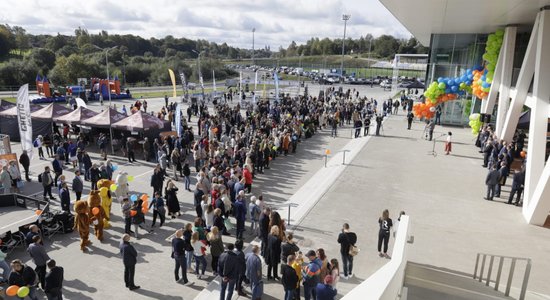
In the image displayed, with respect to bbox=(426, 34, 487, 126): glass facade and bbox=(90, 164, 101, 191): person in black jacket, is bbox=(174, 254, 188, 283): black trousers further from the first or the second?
bbox=(426, 34, 487, 126): glass facade

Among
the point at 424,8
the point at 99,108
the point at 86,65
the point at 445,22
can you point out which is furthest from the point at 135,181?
the point at 86,65

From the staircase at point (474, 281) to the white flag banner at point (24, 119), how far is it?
44.5 ft

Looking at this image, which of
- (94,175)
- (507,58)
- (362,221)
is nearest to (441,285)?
(362,221)

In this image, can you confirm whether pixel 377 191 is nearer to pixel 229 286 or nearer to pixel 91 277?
pixel 229 286

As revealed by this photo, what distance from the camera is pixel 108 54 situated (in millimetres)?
72000

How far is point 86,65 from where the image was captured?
56.2m

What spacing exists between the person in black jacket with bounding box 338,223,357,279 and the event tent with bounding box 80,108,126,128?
13812mm

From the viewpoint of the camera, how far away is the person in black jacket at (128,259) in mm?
7619

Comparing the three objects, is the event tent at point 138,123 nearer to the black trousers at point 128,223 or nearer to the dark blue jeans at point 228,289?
the black trousers at point 128,223

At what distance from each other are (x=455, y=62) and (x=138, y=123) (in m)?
23.3

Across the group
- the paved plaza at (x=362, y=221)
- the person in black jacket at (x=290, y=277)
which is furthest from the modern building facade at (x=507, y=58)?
the person in black jacket at (x=290, y=277)

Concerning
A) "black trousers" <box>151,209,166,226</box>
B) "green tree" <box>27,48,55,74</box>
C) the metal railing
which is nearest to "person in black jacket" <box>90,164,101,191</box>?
"black trousers" <box>151,209,166,226</box>

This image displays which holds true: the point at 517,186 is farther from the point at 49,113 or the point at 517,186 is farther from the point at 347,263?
the point at 49,113

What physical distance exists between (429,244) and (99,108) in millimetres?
32037
